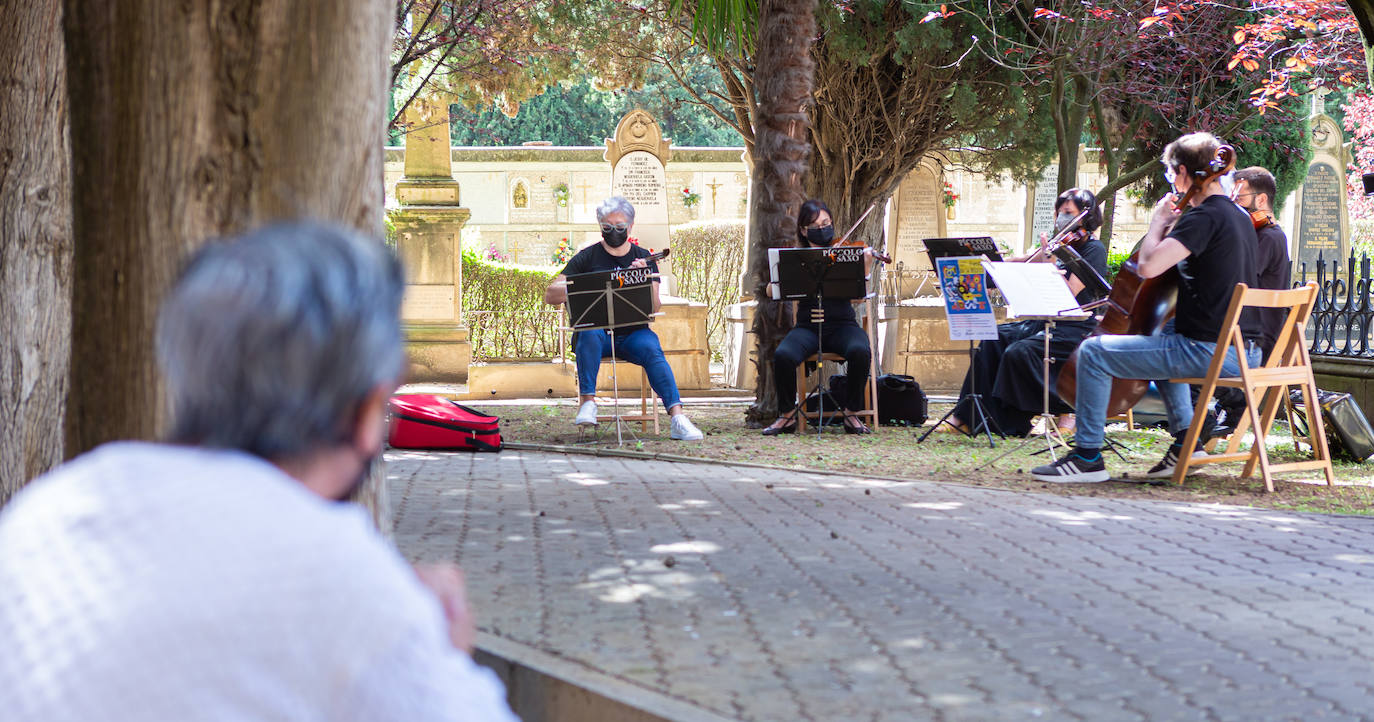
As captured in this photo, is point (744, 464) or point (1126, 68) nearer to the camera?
point (744, 464)

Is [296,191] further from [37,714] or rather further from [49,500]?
[37,714]

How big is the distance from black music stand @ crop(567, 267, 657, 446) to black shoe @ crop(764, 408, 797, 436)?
47.8 inches

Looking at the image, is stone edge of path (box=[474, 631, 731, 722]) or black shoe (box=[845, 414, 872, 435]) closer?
stone edge of path (box=[474, 631, 731, 722])

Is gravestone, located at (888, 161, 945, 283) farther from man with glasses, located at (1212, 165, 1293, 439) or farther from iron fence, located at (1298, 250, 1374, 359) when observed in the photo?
man with glasses, located at (1212, 165, 1293, 439)

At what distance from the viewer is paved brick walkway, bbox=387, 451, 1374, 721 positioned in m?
3.26

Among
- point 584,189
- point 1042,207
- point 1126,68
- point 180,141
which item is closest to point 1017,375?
point 1126,68

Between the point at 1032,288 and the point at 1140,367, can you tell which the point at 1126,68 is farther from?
the point at 1140,367

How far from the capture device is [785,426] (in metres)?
9.97

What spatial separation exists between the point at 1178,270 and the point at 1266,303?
51 cm

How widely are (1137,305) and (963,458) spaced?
164cm

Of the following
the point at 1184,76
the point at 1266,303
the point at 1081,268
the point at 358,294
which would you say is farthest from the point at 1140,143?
the point at 358,294

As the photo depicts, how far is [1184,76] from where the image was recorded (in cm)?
1516

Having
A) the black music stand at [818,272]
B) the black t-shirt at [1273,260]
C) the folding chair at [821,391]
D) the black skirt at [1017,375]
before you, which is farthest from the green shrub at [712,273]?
the black t-shirt at [1273,260]

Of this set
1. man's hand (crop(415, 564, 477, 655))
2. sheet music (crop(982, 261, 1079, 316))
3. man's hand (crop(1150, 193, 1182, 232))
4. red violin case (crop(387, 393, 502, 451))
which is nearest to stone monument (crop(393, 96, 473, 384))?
red violin case (crop(387, 393, 502, 451))
